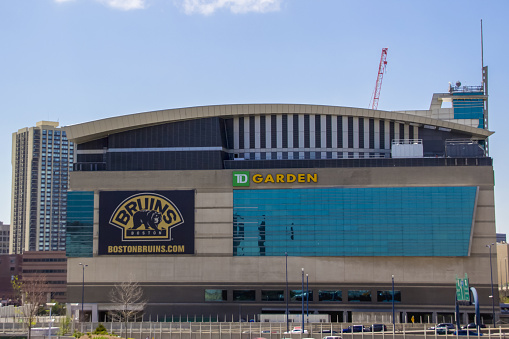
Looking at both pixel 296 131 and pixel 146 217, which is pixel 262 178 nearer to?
pixel 296 131

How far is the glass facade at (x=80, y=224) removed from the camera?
369 feet

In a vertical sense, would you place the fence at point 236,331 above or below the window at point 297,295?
below

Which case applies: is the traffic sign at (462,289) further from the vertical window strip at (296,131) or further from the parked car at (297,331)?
the vertical window strip at (296,131)

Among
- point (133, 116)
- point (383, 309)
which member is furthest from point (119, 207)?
point (383, 309)

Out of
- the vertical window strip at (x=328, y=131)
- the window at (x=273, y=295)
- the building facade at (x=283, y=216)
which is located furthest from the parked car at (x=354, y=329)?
the vertical window strip at (x=328, y=131)

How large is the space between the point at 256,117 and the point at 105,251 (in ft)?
103

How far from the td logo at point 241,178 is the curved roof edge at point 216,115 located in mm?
10163

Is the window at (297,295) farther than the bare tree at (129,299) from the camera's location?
Yes

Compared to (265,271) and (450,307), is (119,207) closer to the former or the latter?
(265,271)

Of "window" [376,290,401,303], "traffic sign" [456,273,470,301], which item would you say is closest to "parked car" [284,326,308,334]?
"traffic sign" [456,273,470,301]

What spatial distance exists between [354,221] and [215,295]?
23696mm

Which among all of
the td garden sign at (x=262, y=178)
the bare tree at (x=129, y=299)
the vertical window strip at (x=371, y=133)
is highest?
the vertical window strip at (x=371, y=133)

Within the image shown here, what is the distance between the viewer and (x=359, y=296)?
109 metres

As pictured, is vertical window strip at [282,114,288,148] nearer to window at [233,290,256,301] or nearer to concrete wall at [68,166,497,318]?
concrete wall at [68,166,497,318]
